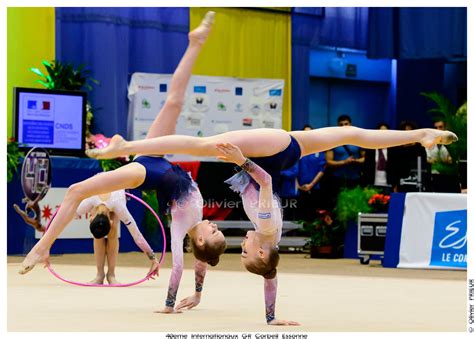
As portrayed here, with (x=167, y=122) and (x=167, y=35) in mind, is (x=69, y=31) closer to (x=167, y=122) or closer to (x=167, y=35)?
(x=167, y=35)

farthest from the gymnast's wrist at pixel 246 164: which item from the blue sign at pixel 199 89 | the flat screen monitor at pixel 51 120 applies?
the blue sign at pixel 199 89

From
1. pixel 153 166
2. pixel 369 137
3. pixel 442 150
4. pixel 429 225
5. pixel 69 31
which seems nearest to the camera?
pixel 369 137

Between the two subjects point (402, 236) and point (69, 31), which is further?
point (69, 31)

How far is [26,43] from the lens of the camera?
48.3ft

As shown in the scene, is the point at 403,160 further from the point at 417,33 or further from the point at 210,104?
the point at 210,104

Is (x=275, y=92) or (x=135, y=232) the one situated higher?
(x=275, y=92)

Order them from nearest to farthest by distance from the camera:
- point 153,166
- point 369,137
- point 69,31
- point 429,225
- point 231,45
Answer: point 369,137
point 153,166
point 429,225
point 69,31
point 231,45

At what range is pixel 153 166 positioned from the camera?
6949 millimetres

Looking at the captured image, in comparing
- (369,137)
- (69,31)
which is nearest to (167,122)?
(369,137)

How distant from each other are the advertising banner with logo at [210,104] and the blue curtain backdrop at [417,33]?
1.74m

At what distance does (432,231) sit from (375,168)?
236cm

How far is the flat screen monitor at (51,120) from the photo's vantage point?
13625 millimetres

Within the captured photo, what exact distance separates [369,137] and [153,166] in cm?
153

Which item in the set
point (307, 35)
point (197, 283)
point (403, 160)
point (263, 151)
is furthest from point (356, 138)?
point (307, 35)
